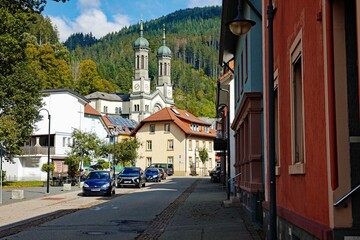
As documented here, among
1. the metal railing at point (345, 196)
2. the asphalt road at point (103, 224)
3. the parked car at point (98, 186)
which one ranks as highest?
the metal railing at point (345, 196)

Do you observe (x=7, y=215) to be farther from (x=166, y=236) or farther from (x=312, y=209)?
(x=312, y=209)

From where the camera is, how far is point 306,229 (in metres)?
7.00

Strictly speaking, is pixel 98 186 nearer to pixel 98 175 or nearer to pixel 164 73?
pixel 98 175

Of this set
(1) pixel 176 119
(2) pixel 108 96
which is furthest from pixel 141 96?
(1) pixel 176 119

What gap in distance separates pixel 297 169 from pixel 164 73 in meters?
150

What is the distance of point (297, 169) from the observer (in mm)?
7965

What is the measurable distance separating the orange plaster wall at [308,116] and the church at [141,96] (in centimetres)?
12739

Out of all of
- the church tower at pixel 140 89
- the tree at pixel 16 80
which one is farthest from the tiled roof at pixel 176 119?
the church tower at pixel 140 89

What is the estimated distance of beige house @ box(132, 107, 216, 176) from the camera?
90.8m

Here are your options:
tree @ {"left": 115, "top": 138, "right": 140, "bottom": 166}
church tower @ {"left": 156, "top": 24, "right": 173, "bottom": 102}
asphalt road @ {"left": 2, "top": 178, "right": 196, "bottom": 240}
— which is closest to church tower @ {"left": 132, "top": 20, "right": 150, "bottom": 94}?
church tower @ {"left": 156, "top": 24, "right": 173, "bottom": 102}

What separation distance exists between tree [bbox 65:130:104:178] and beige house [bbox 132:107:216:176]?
3897 centimetres

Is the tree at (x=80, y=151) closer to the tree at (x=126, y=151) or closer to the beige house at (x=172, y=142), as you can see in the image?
the tree at (x=126, y=151)

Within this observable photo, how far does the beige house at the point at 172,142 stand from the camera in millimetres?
90812

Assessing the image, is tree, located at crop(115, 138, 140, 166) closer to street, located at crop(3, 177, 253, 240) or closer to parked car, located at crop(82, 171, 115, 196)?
parked car, located at crop(82, 171, 115, 196)
